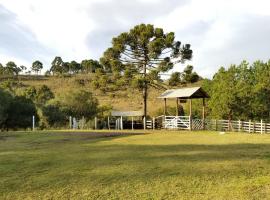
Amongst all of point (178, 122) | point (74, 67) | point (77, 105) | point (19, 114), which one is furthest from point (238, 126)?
point (74, 67)

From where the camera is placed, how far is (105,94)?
65.3 meters

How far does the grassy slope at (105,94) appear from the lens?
67.4m

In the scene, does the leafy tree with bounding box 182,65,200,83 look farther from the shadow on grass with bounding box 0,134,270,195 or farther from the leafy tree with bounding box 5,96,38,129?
the shadow on grass with bounding box 0,134,270,195

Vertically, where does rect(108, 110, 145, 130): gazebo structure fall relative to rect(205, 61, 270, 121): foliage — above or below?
below

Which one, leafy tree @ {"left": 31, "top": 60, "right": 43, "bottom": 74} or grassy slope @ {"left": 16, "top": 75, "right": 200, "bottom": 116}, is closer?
grassy slope @ {"left": 16, "top": 75, "right": 200, "bottom": 116}

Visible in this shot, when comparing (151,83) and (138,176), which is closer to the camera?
(138,176)

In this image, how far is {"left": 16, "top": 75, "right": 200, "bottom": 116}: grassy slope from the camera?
67.4 meters

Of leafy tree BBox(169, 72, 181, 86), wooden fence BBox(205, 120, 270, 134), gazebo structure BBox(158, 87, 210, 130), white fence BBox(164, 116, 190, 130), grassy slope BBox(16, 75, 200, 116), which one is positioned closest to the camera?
wooden fence BBox(205, 120, 270, 134)

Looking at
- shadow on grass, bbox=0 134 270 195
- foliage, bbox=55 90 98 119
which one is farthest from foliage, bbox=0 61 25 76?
shadow on grass, bbox=0 134 270 195

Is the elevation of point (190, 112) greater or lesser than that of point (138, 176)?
greater

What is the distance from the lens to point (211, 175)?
8.80 meters

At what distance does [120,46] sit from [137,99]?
1437 inches

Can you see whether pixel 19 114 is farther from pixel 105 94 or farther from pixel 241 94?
pixel 105 94

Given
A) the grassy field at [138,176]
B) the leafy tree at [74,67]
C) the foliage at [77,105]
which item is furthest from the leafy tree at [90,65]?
the grassy field at [138,176]
